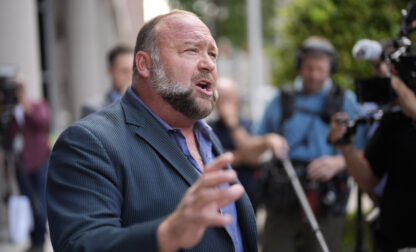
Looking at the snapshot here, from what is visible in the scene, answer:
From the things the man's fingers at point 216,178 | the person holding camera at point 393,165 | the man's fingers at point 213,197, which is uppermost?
the man's fingers at point 216,178

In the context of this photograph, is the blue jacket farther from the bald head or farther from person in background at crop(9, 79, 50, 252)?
person in background at crop(9, 79, 50, 252)

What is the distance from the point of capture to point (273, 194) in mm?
4273

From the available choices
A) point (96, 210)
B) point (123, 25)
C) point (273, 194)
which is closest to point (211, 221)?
point (96, 210)

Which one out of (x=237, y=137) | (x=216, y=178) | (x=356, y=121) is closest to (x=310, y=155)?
(x=237, y=137)

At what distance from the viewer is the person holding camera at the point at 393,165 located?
9.11ft

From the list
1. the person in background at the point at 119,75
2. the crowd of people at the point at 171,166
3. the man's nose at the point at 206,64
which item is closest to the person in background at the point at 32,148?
the person in background at the point at 119,75

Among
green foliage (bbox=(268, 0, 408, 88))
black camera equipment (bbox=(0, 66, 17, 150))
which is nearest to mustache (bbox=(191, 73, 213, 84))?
black camera equipment (bbox=(0, 66, 17, 150))

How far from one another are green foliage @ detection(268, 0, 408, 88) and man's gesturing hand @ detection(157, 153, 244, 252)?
6.26 meters

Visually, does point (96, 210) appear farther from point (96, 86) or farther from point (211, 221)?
point (96, 86)

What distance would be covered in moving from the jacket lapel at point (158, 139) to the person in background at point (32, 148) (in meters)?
4.46

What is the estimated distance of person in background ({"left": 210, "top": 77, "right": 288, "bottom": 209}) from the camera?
471 centimetres

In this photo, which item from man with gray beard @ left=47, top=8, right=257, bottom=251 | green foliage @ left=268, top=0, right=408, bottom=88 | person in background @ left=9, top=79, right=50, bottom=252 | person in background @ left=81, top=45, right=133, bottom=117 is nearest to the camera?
man with gray beard @ left=47, top=8, right=257, bottom=251

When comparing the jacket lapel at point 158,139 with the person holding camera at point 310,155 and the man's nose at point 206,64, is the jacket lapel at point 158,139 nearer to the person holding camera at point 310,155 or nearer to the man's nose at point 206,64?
the man's nose at point 206,64

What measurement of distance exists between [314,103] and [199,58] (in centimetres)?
242
